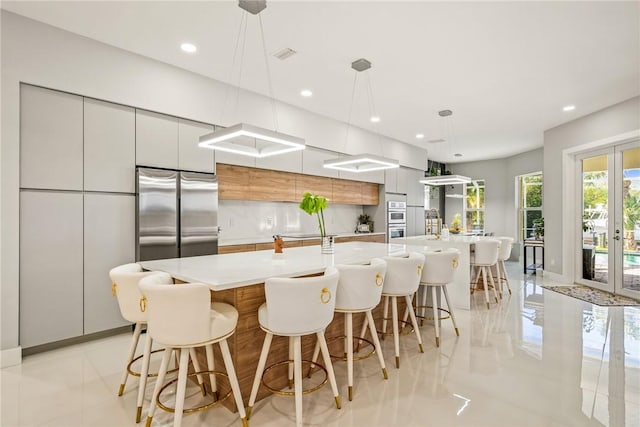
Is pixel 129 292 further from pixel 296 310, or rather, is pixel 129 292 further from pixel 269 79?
pixel 269 79

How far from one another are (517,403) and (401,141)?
6.23 metres

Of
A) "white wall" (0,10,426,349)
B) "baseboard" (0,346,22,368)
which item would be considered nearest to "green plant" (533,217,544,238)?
"white wall" (0,10,426,349)

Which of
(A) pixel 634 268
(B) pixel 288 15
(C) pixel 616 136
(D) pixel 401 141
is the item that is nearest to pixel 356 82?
(B) pixel 288 15

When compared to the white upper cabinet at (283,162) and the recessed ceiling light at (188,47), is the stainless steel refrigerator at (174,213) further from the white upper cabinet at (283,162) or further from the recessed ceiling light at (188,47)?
the recessed ceiling light at (188,47)

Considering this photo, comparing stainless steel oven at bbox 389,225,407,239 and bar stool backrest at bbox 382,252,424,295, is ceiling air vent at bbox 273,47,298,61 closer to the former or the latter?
bar stool backrest at bbox 382,252,424,295

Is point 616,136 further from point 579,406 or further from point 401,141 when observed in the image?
point 579,406

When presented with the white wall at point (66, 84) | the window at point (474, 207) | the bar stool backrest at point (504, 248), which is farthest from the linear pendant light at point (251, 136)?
the window at point (474, 207)

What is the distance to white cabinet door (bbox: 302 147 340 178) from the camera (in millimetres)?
5656

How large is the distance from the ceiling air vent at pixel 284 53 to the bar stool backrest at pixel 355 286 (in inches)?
96.3

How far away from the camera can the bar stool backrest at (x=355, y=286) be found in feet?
7.61

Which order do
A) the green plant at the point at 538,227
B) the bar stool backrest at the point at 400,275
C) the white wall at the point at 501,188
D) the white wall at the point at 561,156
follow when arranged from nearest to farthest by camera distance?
the bar stool backrest at the point at 400,275 → the white wall at the point at 561,156 → the green plant at the point at 538,227 → the white wall at the point at 501,188

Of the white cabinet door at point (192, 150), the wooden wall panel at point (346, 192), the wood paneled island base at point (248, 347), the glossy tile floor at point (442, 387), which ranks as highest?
the white cabinet door at point (192, 150)

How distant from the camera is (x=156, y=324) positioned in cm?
178

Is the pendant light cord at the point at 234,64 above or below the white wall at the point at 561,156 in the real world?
above
